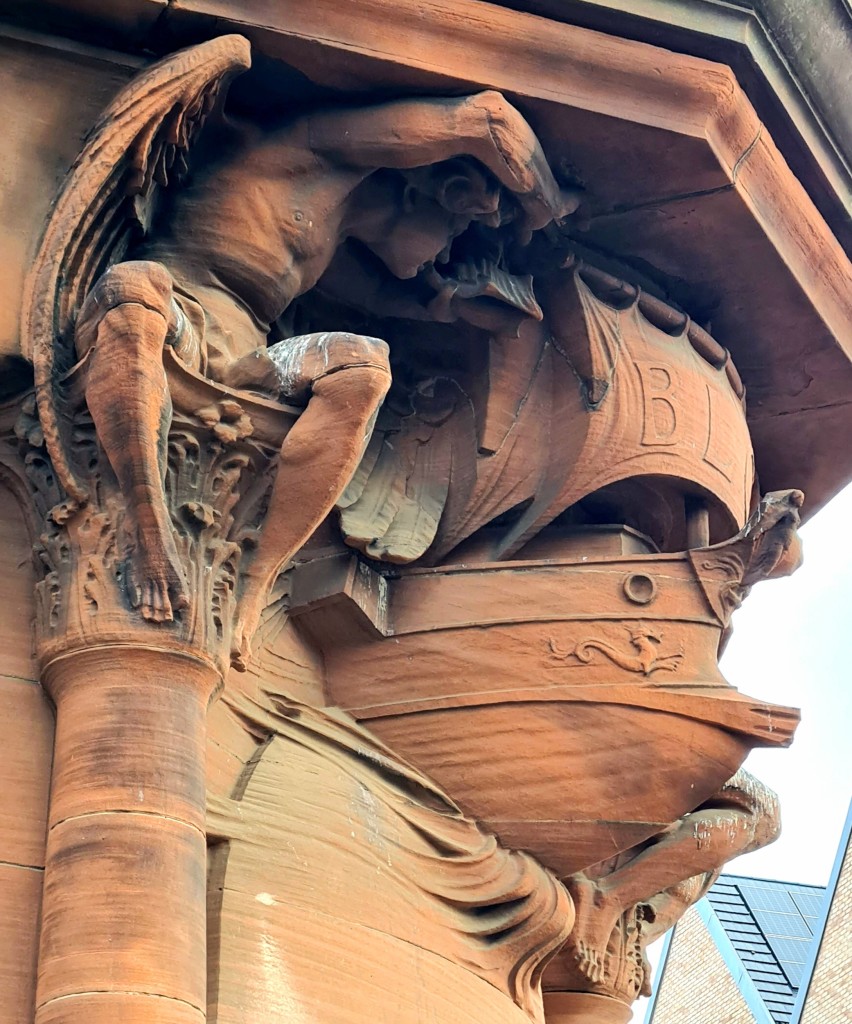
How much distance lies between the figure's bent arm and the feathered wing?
1.01 feet

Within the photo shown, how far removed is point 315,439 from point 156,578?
0.48m

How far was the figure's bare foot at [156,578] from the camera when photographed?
3.38 meters

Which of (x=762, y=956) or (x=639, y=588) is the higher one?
(x=639, y=588)

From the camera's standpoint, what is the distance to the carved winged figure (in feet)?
11.3

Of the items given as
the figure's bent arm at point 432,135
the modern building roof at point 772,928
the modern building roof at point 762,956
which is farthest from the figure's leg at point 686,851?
the modern building roof at point 772,928

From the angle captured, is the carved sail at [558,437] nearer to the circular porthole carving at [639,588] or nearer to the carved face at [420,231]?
the circular porthole carving at [639,588]

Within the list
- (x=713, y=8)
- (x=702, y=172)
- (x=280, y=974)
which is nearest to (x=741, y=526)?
(x=702, y=172)

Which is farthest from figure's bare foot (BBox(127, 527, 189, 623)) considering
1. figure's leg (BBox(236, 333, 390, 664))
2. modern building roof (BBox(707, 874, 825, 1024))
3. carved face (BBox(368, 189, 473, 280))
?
modern building roof (BBox(707, 874, 825, 1024))

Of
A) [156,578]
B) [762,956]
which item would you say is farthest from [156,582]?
[762,956]

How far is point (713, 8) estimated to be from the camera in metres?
4.27

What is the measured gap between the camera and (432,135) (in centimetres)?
402

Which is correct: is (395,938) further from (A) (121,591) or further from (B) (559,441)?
(B) (559,441)

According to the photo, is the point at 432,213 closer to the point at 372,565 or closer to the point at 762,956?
the point at 372,565

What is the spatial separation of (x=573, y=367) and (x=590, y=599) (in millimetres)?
684
